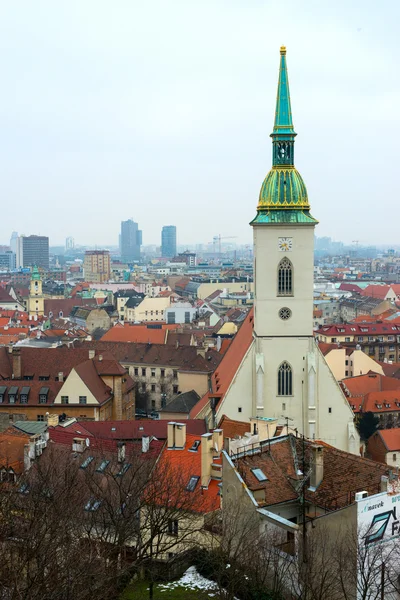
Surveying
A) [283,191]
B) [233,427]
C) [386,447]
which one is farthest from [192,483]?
[386,447]

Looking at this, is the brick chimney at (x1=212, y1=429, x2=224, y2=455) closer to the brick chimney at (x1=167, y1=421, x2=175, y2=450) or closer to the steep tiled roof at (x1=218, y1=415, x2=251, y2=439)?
the brick chimney at (x1=167, y1=421, x2=175, y2=450)

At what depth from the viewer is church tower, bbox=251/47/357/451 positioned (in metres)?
54.7

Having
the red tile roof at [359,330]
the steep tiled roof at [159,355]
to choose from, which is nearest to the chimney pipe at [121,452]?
the steep tiled roof at [159,355]

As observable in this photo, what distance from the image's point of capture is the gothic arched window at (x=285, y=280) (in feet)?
181

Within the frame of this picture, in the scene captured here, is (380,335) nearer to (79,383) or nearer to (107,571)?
(79,383)

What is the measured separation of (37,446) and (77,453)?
2532mm

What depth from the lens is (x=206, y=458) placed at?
1599 inches

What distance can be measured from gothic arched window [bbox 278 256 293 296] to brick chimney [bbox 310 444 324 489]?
62.3ft

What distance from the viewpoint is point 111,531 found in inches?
1510

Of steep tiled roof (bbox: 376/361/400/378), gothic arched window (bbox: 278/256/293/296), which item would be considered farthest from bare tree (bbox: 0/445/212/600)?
steep tiled roof (bbox: 376/361/400/378)

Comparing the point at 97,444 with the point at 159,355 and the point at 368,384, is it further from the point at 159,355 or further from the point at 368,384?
the point at 159,355

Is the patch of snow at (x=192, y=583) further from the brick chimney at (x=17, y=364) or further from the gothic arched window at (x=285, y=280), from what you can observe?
the brick chimney at (x=17, y=364)

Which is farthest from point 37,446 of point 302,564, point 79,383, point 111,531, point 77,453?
point 79,383

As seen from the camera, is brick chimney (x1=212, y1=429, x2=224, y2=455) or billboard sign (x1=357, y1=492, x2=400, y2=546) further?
brick chimney (x1=212, y1=429, x2=224, y2=455)
